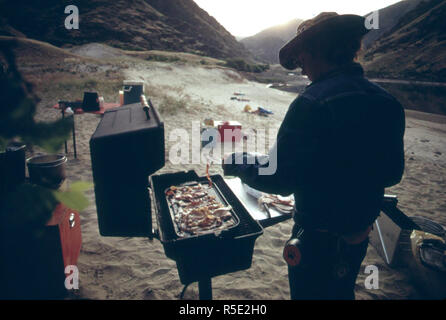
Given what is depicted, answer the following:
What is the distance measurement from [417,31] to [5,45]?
6769 centimetres

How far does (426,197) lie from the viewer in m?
6.14

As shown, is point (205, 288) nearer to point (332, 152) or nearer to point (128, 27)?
point (332, 152)

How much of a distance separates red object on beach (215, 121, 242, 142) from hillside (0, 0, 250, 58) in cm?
4428

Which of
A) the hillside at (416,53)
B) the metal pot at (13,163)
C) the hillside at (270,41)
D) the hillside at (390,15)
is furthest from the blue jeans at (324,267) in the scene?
the hillside at (270,41)

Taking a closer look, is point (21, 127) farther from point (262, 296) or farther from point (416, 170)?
point (416, 170)

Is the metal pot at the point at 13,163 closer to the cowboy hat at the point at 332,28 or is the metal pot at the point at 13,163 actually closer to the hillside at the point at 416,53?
the cowboy hat at the point at 332,28

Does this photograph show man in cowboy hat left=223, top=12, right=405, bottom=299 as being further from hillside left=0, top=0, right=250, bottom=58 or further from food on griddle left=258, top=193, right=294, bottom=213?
hillside left=0, top=0, right=250, bottom=58

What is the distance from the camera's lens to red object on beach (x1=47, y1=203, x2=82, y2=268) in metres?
2.81

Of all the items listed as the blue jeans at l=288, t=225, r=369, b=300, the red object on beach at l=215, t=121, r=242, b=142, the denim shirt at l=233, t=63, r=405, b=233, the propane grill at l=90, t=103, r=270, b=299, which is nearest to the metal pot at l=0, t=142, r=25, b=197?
the propane grill at l=90, t=103, r=270, b=299

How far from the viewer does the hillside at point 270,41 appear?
13412 centimetres

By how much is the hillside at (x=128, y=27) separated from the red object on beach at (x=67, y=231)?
48.0m
